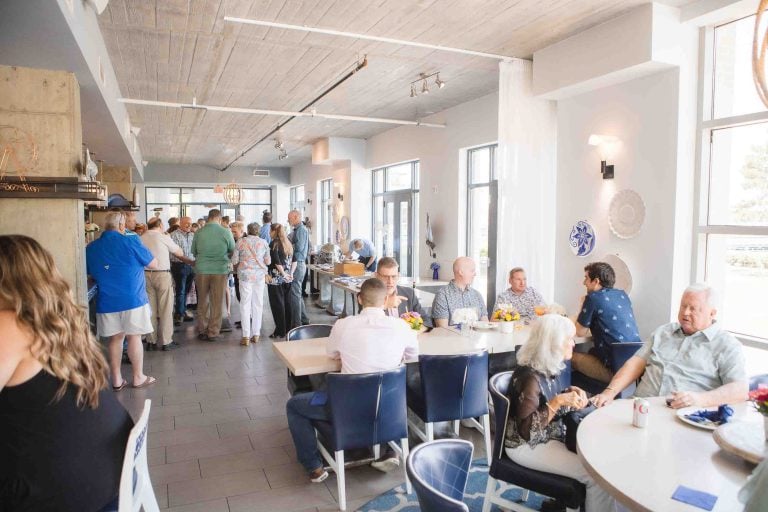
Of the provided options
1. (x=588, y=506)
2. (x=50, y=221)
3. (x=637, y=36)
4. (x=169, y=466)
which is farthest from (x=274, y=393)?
(x=637, y=36)

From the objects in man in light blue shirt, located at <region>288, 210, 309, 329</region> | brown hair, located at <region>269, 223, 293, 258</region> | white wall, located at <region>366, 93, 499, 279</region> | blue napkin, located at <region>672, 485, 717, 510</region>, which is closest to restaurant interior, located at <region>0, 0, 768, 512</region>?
blue napkin, located at <region>672, 485, 717, 510</region>

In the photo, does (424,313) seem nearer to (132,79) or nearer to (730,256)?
(730,256)

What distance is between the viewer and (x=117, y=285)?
16.9 ft

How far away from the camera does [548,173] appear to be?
6.07 meters

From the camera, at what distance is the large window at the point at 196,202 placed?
18.9m

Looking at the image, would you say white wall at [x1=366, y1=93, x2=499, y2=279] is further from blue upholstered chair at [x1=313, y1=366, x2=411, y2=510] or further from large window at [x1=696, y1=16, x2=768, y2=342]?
blue upholstered chair at [x1=313, y1=366, x2=411, y2=510]

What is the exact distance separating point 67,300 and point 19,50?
2541mm

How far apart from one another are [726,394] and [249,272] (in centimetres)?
580

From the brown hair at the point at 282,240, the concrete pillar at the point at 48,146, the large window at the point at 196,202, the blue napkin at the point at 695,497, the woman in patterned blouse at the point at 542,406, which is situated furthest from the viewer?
the large window at the point at 196,202

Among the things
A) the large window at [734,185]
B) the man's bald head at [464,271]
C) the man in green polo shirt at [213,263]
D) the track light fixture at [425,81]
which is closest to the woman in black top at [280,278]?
the man in green polo shirt at [213,263]

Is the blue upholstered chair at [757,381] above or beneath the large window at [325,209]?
beneath

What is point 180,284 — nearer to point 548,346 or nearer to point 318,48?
point 318,48

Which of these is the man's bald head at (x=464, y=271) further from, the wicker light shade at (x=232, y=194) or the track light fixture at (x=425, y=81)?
the wicker light shade at (x=232, y=194)

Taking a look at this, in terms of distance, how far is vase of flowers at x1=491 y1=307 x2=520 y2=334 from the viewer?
4414mm
